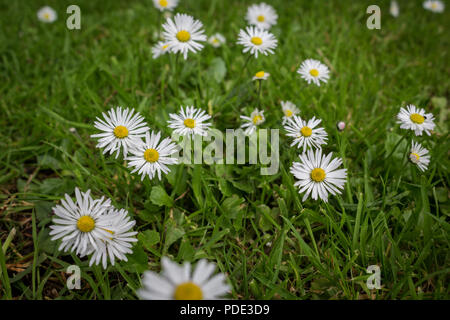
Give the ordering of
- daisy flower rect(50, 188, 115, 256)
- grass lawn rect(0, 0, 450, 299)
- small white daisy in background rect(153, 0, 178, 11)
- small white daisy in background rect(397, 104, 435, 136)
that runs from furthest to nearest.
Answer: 1. small white daisy in background rect(153, 0, 178, 11)
2. small white daisy in background rect(397, 104, 435, 136)
3. grass lawn rect(0, 0, 450, 299)
4. daisy flower rect(50, 188, 115, 256)

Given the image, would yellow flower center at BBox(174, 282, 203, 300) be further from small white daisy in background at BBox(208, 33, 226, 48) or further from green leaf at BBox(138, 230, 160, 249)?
small white daisy in background at BBox(208, 33, 226, 48)

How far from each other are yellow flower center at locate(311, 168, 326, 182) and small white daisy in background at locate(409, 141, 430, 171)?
1.65 ft

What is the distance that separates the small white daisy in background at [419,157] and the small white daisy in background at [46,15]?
119 inches

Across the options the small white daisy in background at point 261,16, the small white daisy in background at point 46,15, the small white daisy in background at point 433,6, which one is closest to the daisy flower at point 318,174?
the small white daisy in background at point 261,16

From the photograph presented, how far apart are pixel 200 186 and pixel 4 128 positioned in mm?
1347

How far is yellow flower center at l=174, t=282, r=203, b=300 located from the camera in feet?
3.23

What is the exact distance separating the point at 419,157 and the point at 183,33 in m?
1.45

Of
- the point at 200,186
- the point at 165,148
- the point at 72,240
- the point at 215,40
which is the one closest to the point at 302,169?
the point at 200,186

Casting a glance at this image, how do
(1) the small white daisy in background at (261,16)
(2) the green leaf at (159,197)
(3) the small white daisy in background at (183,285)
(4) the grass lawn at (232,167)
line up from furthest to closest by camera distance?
(1) the small white daisy in background at (261,16) → (2) the green leaf at (159,197) → (4) the grass lawn at (232,167) → (3) the small white daisy in background at (183,285)

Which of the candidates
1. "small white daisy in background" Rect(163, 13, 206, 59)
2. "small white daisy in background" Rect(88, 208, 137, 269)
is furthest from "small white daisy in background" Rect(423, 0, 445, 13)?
"small white daisy in background" Rect(88, 208, 137, 269)

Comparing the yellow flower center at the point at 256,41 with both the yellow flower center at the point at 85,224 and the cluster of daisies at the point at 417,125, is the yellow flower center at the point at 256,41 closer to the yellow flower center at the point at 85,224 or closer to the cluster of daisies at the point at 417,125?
the cluster of daisies at the point at 417,125

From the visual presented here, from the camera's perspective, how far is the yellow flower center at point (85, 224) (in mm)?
1281
